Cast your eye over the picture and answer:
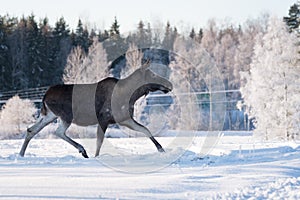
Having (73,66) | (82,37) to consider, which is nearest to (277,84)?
(73,66)

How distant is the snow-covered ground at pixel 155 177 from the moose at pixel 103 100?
73 cm

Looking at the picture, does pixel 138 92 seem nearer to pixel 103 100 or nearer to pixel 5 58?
pixel 103 100

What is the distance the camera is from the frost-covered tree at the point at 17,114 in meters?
30.6

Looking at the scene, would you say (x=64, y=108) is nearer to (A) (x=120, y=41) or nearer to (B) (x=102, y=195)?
(A) (x=120, y=41)

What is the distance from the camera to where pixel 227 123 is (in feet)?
Answer: 136

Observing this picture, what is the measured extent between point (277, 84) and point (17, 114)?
1730cm

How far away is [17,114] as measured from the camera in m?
31.1

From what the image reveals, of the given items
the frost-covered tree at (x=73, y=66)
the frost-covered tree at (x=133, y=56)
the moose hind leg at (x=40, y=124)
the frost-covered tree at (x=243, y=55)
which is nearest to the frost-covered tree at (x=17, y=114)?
the frost-covered tree at (x=73, y=66)

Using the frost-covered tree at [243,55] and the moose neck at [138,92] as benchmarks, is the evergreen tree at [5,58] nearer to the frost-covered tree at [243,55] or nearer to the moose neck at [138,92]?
the frost-covered tree at [243,55]

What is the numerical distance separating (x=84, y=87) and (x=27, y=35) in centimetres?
4600

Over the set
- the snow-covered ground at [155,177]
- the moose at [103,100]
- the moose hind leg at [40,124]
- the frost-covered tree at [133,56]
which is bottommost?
the snow-covered ground at [155,177]

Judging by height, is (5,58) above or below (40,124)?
above

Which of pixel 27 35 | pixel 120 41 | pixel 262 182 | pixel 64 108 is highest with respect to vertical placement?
pixel 27 35

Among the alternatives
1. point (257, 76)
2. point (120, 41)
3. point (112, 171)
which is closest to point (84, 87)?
point (120, 41)
